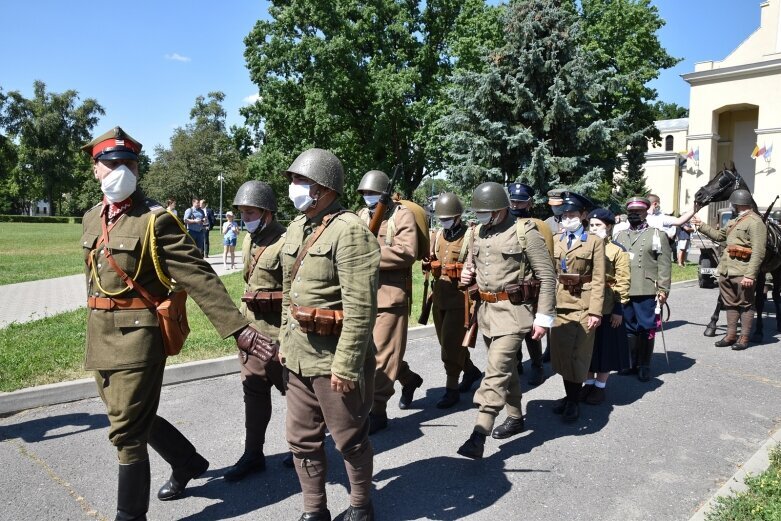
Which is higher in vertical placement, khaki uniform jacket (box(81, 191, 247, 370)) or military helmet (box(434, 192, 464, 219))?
military helmet (box(434, 192, 464, 219))

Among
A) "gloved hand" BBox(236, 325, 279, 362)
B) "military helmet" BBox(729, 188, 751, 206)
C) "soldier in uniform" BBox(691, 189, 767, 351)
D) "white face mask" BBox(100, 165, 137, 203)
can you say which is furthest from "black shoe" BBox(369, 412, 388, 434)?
"military helmet" BBox(729, 188, 751, 206)

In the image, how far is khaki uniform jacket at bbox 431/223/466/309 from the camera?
6.00 metres

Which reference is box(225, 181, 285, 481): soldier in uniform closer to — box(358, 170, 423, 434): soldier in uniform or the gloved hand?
the gloved hand

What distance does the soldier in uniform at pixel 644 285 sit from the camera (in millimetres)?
7195

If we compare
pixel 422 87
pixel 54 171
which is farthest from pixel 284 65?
pixel 54 171

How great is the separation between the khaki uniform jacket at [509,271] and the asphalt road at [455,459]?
1.04 metres

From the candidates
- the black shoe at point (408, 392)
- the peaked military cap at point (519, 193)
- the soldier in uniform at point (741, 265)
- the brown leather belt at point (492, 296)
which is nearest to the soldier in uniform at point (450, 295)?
the black shoe at point (408, 392)

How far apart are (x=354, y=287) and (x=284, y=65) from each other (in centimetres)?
2968

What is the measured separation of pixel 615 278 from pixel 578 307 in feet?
3.02

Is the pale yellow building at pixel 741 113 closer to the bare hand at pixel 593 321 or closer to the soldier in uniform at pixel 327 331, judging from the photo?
the bare hand at pixel 593 321

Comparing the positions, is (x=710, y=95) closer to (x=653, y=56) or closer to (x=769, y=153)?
(x=769, y=153)

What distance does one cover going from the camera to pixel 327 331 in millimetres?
3264

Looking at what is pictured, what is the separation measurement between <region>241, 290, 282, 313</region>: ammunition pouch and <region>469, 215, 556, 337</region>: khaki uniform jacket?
5.60ft

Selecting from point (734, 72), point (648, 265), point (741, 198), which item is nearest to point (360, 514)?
point (648, 265)
